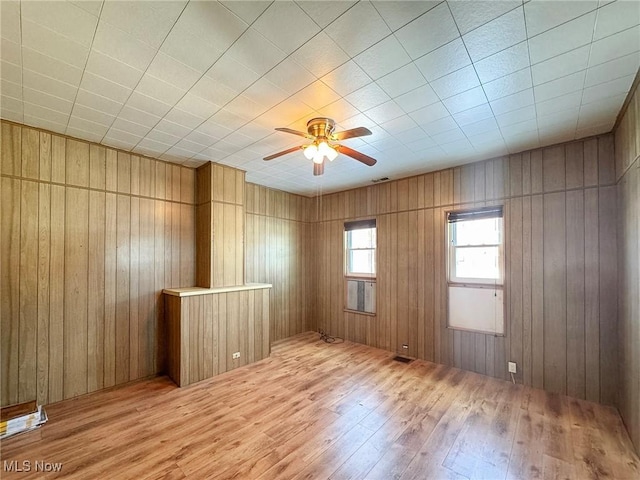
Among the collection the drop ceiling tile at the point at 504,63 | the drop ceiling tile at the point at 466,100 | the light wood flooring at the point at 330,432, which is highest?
the drop ceiling tile at the point at 504,63

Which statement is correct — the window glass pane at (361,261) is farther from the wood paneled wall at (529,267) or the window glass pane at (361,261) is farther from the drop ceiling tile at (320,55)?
the drop ceiling tile at (320,55)

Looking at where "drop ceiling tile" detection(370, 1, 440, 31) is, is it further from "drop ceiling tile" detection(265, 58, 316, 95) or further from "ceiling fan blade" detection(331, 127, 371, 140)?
"ceiling fan blade" detection(331, 127, 371, 140)

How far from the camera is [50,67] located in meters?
1.96

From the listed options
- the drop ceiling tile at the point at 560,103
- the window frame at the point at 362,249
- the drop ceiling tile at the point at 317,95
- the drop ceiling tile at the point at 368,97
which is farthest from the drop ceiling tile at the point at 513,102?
the window frame at the point at 362,249

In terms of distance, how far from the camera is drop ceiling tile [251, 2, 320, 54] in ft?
4.95

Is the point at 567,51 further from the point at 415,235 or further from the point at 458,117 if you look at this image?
the point at 415,235

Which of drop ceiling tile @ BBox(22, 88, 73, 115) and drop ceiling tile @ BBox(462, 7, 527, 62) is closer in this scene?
drop ceiling tile @ BBox(462, 7, 527, 62)

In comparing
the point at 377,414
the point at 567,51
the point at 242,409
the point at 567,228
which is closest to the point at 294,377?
the point at 242,409

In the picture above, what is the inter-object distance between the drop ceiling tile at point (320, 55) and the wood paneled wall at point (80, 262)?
2.84m

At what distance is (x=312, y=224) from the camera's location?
5.95 metres

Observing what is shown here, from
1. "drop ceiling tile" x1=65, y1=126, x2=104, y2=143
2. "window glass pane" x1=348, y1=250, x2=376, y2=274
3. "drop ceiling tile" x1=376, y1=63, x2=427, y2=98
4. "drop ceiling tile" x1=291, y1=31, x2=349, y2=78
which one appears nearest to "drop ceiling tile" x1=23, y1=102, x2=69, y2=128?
"drop ceiling tile" x1=65, y1=126, x2=104, y2=143

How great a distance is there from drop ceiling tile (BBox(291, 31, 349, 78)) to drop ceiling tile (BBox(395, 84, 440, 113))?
2.28 ft

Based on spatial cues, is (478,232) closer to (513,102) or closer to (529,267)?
(529,267)

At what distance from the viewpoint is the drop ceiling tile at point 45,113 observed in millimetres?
2464
